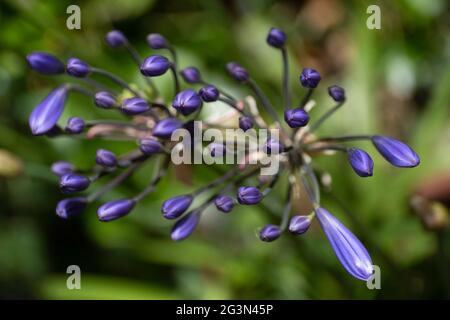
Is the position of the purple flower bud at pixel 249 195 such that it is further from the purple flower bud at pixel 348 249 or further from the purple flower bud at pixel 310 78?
the purple flower bud at pixel 310 78

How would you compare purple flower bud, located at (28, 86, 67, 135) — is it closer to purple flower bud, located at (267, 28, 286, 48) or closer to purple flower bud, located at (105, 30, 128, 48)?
purple flower bud, located at (105, 30, 128, 48)

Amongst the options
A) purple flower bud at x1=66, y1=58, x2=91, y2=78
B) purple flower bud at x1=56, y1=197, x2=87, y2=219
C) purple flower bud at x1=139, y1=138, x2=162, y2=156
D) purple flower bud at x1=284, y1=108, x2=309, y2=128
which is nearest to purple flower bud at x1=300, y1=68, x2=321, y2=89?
purple flower bud at x1=284, y1=108, x2=309, y2=128

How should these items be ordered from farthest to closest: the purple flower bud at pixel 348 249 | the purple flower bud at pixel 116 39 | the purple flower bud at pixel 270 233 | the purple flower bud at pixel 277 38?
the purple flower bud at pixel 116 39, the purple flower bud at pixel 277 38, the purple flower bud at pixel 270 233, the purple flower bud at pixel 348 249

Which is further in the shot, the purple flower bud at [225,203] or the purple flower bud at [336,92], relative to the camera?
the purple flower bud at [336,92]

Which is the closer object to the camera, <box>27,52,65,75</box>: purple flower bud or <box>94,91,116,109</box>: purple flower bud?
<box>94,91,116,109</box>: purple flower bud

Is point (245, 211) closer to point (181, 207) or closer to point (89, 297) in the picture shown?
point (89, 297)

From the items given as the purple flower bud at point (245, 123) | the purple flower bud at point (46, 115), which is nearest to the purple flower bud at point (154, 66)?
the purple flower bud at point (245, 123)

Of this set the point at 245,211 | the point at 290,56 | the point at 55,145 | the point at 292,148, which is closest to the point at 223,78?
the point at 290,56
